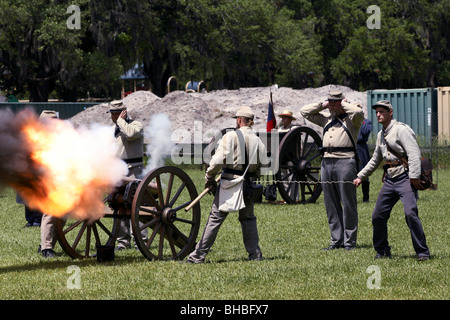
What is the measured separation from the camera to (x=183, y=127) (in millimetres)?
28156

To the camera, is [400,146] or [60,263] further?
[60,263]

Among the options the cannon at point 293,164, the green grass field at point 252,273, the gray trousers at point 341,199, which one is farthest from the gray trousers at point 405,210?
the cannon at point 293,164

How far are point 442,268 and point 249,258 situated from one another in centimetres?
224

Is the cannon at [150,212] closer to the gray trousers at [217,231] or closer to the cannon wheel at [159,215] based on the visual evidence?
the cannon wheel at [159,215]

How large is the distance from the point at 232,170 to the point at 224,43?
2858 cm

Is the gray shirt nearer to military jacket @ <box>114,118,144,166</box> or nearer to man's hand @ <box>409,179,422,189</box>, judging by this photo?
man's hand @ <box>409,179,422,189</box>

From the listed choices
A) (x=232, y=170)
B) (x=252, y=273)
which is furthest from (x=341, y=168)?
(x=252, y=273)

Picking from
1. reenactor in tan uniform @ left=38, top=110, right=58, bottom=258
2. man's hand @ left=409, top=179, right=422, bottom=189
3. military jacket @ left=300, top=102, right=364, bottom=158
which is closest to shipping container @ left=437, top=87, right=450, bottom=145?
military jacket @ left=300, top=102, right=364, bottom=158

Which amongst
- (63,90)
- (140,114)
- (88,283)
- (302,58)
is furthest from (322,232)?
(63,90)

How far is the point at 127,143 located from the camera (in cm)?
1034

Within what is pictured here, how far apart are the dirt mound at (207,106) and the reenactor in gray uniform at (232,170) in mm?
18084

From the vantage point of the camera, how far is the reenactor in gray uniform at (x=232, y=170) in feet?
28.7

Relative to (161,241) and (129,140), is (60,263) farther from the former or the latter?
(129,140)

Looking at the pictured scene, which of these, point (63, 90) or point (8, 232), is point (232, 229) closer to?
point (8, 232)
